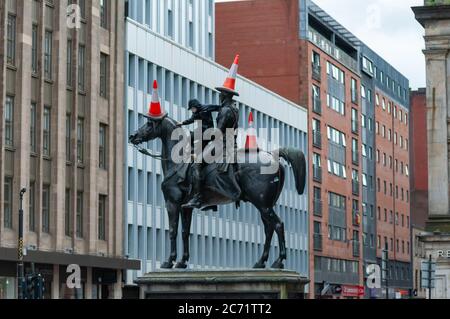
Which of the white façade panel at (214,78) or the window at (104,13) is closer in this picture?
the window at (104,13)

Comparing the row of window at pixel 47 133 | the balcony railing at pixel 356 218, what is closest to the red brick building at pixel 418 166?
the balcony railing at pixel 356 218

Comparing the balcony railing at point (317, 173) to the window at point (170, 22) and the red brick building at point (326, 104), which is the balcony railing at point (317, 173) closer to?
the red brick building at point (326, 104)

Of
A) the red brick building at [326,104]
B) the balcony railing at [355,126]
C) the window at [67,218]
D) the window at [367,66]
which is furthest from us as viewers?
the window at [367,66]

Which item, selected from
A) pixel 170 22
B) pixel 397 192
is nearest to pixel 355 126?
pixel 397 192

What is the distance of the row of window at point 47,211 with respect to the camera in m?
60.3

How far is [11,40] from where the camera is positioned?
61031 mm

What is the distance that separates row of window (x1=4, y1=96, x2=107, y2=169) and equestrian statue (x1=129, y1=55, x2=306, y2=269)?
3139cm

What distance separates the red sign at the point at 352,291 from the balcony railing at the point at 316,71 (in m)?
19.8

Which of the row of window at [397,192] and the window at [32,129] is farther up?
the row of window at [397,192]

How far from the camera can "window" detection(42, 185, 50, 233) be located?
63.8 meters

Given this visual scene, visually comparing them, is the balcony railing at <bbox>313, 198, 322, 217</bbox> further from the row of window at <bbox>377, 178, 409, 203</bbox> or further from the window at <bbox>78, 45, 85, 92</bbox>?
the window at <bbox>78, 45, 85, 92</bbox>

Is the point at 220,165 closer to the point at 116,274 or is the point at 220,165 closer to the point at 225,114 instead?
the point at 225,114

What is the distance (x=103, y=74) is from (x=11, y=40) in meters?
11.1

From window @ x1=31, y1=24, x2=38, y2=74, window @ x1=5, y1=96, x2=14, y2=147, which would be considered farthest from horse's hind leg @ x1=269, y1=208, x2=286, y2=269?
window @ x1=31, y1=24, x2=38, y2=74
